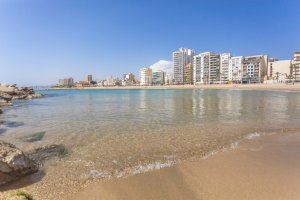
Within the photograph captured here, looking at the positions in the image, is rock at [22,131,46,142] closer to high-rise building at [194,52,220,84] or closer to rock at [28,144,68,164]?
rock at [28,144,68,164]

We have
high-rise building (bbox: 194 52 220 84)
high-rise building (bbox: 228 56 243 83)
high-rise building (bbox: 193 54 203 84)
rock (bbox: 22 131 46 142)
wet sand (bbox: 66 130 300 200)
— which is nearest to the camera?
wet sand (bbox: 66 130 300 200)

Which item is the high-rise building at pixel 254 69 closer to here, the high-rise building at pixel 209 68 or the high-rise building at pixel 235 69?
the high-rise building at pixel 235 69

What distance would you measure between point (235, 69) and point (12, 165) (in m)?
170

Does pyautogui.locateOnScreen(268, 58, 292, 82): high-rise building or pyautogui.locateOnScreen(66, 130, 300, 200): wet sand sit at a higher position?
pyautogui.locateOnScreen(268, 58, 292, 82): high-rise building

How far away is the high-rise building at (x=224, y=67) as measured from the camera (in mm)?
172250

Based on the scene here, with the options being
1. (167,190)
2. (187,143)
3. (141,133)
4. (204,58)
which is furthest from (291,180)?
(204,58)

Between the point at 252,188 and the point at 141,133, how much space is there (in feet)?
26.3

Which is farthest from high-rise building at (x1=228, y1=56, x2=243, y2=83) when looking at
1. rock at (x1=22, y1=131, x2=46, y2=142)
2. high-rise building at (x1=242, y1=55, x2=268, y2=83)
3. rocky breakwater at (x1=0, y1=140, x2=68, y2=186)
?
rocky breakwater at (x1=0, y1=140, x2=68, y2=186)

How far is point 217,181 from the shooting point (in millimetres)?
6398

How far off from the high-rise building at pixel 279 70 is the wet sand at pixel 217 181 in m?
148

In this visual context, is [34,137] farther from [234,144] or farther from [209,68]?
[209,68]

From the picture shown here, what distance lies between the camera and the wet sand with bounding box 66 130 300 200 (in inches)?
225

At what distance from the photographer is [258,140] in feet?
36.7

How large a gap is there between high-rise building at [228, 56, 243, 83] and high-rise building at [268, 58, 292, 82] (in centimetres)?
1808
